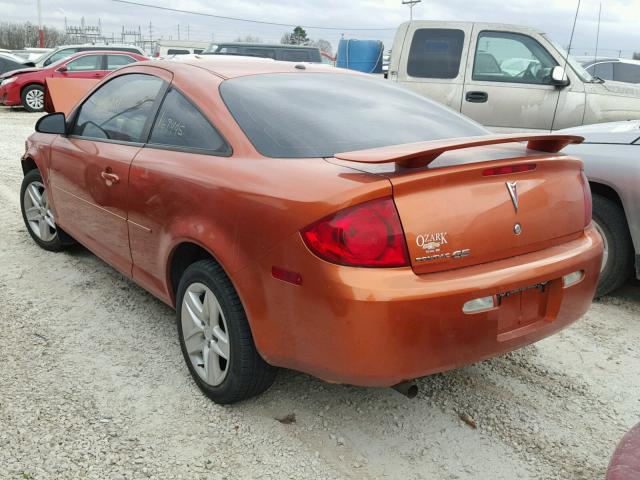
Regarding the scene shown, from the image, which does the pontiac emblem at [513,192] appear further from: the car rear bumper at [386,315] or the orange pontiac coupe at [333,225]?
the car rear bumper at [386,315]

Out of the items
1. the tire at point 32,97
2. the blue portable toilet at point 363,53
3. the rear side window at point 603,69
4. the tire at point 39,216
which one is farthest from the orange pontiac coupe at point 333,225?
the tire at point 32,97

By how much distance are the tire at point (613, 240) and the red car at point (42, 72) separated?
14.8 m

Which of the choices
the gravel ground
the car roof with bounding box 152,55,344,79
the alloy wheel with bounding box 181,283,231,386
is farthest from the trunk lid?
the car roof with bounding box 152,55,344,79

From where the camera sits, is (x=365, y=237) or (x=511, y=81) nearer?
(x=365, y=237)

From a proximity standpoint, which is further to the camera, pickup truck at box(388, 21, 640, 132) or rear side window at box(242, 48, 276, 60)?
rear side window at box(242, 48, 276, 60)

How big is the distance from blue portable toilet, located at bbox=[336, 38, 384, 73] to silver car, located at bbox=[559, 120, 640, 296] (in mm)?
6194

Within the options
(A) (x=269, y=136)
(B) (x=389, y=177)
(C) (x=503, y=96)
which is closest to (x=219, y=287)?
(A) (x=269, y=136)

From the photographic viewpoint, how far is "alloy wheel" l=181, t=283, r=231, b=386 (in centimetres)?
279

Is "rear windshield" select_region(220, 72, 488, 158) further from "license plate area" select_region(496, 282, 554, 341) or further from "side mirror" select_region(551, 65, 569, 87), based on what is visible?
"side mirror" select_region(551, 65, 569, 87)

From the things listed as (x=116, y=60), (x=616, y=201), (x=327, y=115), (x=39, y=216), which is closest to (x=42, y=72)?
(x=116, y=60)

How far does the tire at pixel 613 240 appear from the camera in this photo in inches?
158

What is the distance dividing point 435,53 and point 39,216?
4.70 metres

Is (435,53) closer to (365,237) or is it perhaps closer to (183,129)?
(183,129)

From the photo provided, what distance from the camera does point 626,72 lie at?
38.7 ft
